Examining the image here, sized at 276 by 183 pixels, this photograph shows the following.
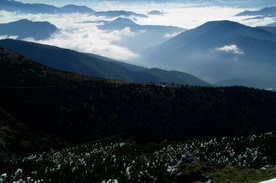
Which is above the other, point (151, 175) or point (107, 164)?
point (151, 175)

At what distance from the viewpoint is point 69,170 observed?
81.6 m

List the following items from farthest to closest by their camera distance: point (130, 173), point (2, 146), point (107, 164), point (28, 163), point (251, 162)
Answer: point (2, 146) → point (28, 163) → point (107, 164) → point (251, 162) → point (130, 173)

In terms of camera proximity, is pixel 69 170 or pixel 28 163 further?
pixel 28 163

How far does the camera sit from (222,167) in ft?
209

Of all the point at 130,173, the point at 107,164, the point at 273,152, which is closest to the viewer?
the point at 130,173

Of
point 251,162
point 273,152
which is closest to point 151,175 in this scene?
point 251,162

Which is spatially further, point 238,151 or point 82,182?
point 238,151

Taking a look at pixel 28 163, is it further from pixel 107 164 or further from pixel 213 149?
pixel 213 149

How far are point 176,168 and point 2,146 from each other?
129308 mm

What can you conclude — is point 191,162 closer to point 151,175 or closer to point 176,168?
point 176,168

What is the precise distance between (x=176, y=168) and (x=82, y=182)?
21.0m

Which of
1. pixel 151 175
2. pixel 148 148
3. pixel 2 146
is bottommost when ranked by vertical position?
pixel 2 146

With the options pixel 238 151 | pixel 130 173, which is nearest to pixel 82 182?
pixel 130 173

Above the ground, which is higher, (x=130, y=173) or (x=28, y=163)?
(x=130, y=173)
